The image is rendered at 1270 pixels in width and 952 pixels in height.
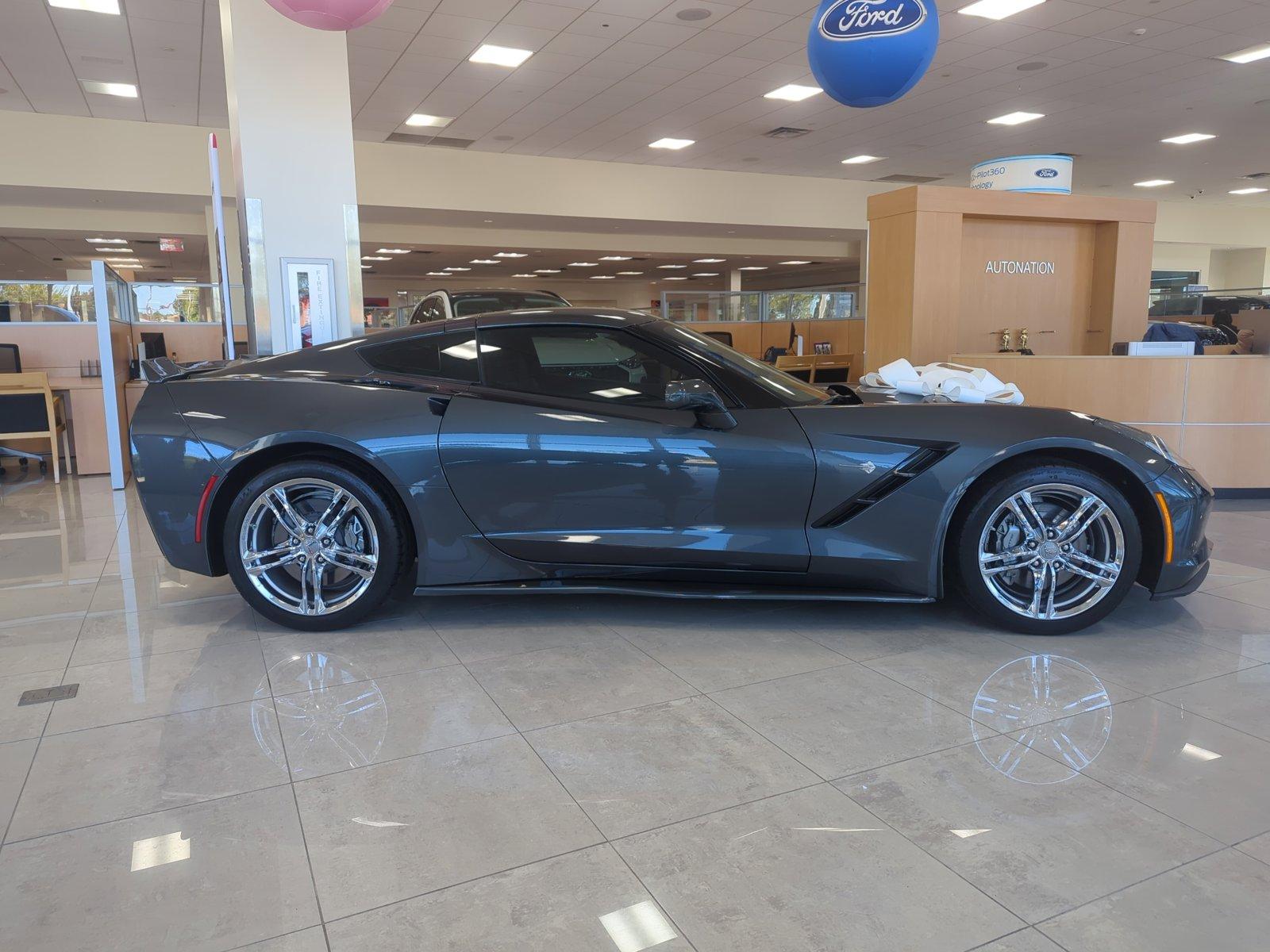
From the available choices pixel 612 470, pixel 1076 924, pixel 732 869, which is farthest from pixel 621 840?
pixel 612 470

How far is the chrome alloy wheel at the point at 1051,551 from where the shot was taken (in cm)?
283

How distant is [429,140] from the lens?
12.0m

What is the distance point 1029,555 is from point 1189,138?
41.6 ft

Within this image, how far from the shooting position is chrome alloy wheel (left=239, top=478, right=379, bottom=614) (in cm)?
294

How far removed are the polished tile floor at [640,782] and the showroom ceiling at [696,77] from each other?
6.05 m

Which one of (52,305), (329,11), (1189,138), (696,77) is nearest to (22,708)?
(329,11)

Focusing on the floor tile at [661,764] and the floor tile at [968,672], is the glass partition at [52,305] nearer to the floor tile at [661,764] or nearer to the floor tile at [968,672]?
the floor tile at [661,764]

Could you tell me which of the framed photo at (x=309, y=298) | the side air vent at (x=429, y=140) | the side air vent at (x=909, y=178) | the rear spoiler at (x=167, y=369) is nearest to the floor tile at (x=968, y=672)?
the rear spoiler at (x=167, y=369)

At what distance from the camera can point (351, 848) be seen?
1.73 m

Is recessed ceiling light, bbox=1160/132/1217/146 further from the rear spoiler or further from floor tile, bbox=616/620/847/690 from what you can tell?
the rear spoiler

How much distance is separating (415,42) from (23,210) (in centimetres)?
926

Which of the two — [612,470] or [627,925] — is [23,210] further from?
[627,925]

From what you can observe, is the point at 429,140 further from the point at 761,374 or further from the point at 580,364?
the point at 761,374

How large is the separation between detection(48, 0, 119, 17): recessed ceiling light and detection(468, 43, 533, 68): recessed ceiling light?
2951mm
